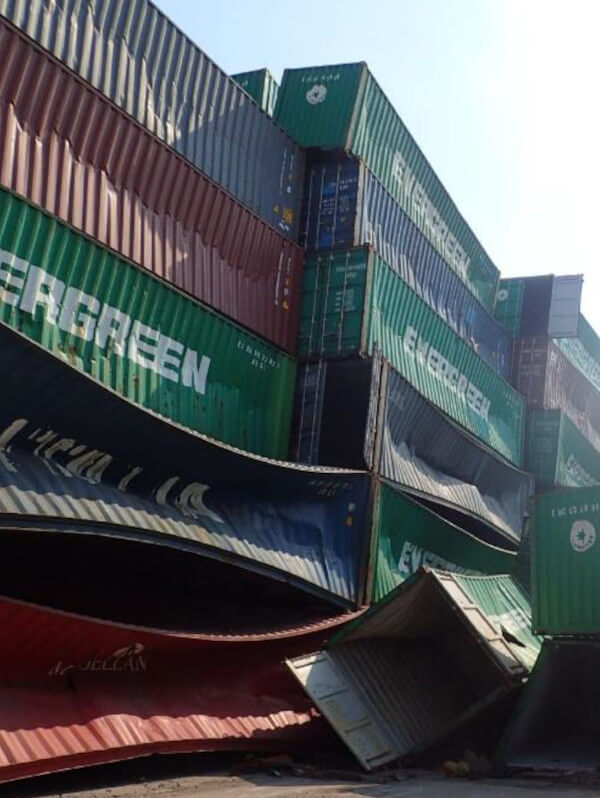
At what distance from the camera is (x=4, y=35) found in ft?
38.2

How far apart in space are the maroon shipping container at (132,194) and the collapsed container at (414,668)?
611cm

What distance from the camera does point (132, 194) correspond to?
14172mm

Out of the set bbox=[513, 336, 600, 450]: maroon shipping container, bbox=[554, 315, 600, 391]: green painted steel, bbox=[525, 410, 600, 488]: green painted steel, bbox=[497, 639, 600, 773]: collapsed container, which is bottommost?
bbox=[497, 639, 600, 773]: collapsed container

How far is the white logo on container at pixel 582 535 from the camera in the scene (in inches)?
528

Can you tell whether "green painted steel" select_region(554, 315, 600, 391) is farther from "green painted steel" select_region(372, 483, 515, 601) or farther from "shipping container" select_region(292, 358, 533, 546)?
"green painted steel" select_region(372, 483, 515, 601)

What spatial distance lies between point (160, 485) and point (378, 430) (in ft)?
20.9

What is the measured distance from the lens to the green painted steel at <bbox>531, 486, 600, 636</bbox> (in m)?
13.0

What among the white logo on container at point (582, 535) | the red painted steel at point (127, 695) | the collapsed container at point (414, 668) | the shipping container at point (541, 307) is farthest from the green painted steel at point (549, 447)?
the red painted steel at point (127, 695)

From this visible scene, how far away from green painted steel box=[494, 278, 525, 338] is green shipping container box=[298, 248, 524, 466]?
7065mm

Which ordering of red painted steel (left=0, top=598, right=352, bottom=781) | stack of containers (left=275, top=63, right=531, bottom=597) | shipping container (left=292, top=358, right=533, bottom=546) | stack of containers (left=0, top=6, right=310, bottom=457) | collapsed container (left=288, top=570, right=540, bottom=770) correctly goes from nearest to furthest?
red painted steel (left=0, top=598, right=352, bottom=781) < stack of containers (left=0, top=6, right=310, bottom=457) < collapsed container (left=288, top=570, right=540, bottom=770) < shipping container (left=292, top=358, right=533, bottom=546) < stack of containers (left=275, top=63, right=531, bottom=597)

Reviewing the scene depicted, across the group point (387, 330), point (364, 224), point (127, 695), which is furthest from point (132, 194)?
point (127, 695)

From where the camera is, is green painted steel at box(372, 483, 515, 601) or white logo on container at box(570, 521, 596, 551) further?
green painted steel at box(372, 483, 515, 601)

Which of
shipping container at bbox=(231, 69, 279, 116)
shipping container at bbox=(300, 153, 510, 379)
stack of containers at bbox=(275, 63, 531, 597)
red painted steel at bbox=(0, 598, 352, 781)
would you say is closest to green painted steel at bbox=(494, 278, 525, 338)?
stack of containers at bbox=(275, 63, 531, 597)

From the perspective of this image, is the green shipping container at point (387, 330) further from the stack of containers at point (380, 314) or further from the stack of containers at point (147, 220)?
the stack of containers at point (147, 220)
